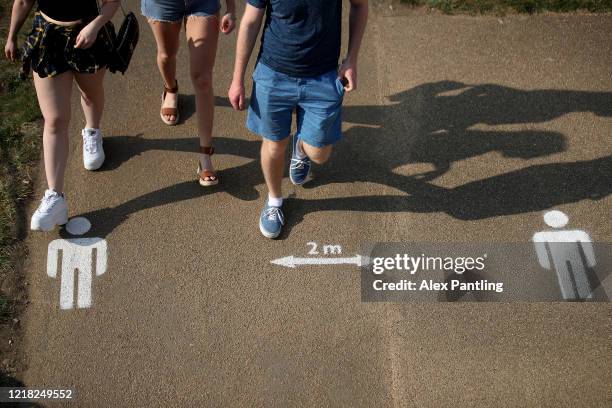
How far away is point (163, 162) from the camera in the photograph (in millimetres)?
5145

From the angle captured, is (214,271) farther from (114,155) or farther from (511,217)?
(511,217)

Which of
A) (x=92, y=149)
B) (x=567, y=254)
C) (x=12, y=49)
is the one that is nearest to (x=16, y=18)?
(x=12, y=49)

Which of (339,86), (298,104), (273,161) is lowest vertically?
(273,161)

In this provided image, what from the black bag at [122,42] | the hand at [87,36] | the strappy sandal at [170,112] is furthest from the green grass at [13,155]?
the hand at [87,36]

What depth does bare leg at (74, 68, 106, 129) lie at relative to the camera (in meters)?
4.43

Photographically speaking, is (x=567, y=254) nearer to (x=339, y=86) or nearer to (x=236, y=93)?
(x=339, y=86)

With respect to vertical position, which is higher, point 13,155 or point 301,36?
point 301,36

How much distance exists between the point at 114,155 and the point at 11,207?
0.87m

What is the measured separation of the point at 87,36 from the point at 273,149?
1.37m

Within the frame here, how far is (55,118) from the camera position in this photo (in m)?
4.32

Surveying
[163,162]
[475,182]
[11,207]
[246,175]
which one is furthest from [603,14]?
[11,207]

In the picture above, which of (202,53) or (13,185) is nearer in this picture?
(202,53)

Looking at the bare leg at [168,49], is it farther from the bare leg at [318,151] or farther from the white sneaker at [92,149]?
the bare leg at [318,151]

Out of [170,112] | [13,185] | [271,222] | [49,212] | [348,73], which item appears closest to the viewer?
[348,73]
